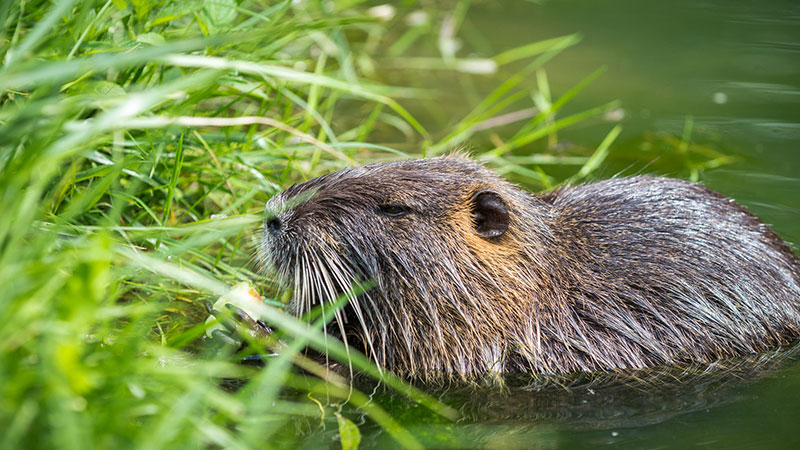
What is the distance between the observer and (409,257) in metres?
3.00

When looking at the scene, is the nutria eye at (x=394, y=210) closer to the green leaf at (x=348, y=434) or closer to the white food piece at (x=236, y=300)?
the white food piece at (x=236, y=300)

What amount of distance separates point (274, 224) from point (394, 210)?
41 cm

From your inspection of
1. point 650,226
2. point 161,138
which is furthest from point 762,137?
point 161,138

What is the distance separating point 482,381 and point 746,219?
1204 millimetres

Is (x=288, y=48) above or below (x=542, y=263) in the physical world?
above

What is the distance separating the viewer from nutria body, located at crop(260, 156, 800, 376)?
117 inches

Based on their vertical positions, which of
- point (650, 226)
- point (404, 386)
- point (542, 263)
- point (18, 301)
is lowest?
point (404, 386)

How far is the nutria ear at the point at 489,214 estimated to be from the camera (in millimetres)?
3115

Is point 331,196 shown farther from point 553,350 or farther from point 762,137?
point 762,137

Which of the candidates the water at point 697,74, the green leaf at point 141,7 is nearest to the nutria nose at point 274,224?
the green leaf at point 141,7

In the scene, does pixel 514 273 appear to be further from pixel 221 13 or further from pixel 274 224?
pixel 221 13

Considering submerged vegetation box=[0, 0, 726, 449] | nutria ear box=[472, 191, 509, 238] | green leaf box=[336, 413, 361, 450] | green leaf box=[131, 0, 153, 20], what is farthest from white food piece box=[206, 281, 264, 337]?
green leaf box=[131, 0, 153, 20]

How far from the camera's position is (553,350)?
3111 millimetres

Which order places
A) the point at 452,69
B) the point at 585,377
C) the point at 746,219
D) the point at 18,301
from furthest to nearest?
the point at 452,69 → the point at 746,219 → the point at 585,377 → the point at 18,301
